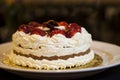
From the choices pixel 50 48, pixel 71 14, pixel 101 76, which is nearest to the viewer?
pixel 101 76

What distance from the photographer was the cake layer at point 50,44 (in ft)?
4.20

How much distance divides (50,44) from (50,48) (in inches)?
0.7

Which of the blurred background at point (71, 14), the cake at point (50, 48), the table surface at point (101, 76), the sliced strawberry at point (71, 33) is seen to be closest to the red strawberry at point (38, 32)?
the cake at point (50, 48)

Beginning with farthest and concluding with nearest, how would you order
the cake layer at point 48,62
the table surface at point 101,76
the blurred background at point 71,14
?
1. the blurred background at point 71,14
2. the cake layer at point 48,62
3. the table surface at point 101,76

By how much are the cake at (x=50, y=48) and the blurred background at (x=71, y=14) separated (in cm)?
167

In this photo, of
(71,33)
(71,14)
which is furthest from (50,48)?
(71,14)

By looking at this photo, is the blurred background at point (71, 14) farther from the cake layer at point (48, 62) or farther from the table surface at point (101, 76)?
the table surface at point (101, 76)

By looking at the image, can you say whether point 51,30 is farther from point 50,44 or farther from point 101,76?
point 101,76

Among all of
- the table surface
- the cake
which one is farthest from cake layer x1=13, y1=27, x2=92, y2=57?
the table surface

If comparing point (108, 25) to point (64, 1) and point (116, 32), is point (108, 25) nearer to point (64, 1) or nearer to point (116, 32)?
point (116, 32)

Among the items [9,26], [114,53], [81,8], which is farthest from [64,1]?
[114,53]

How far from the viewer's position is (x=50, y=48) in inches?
50.3

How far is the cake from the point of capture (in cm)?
128

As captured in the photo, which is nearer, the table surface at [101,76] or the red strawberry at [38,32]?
the table surface at [101,76]
